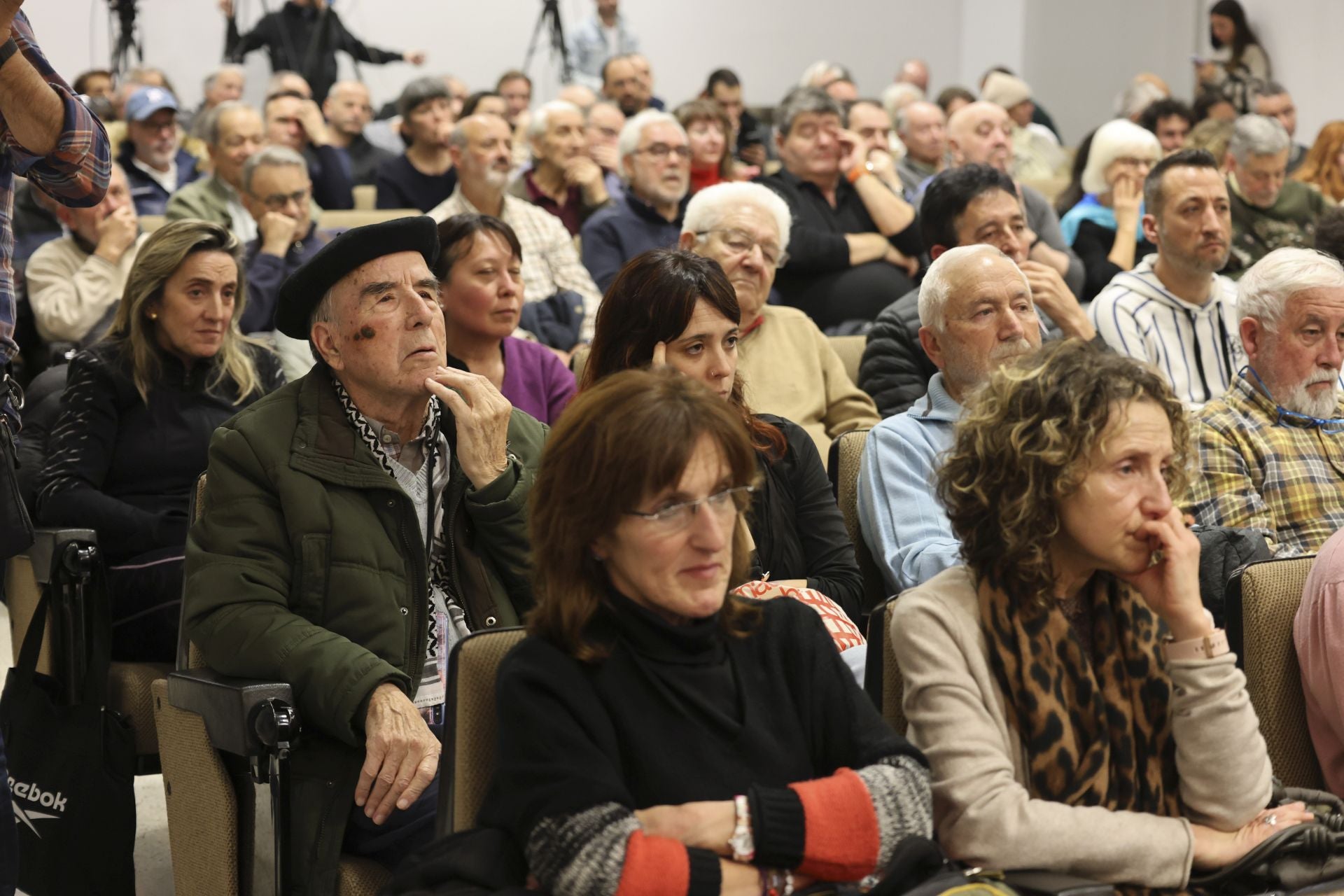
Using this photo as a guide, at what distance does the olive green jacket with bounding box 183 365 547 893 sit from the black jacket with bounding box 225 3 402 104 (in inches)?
325

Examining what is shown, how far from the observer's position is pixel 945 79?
1238 centimetres

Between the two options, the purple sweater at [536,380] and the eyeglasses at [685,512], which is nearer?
the eyeglasses at [685,512]

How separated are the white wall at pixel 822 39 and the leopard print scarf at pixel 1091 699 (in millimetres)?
9228

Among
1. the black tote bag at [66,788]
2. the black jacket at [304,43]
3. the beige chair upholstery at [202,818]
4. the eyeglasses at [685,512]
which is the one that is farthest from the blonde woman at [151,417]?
the black jacket at [304,43]

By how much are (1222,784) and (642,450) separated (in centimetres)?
72

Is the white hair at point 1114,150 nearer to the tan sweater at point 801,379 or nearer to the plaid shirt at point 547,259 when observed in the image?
the plaid shirt at point 547,259

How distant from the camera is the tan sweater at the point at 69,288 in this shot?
4.18m

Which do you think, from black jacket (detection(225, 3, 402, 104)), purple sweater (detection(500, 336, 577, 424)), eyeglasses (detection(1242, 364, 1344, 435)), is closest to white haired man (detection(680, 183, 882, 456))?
purple sweater (detection(500, 336, 577, 424))

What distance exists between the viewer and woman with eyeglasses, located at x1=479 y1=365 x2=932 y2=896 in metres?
1.42

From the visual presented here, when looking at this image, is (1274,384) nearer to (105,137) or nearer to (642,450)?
(642,450)

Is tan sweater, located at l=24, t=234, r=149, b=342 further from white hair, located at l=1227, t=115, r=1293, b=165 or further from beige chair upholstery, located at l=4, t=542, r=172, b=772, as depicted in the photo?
white hair, located at l=1227, t=115, r=1293, b=165

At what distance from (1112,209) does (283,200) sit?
2.92 m

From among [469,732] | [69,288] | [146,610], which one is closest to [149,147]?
[69,288]

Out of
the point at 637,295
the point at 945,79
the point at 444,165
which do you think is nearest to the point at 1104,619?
the point at 637,295
